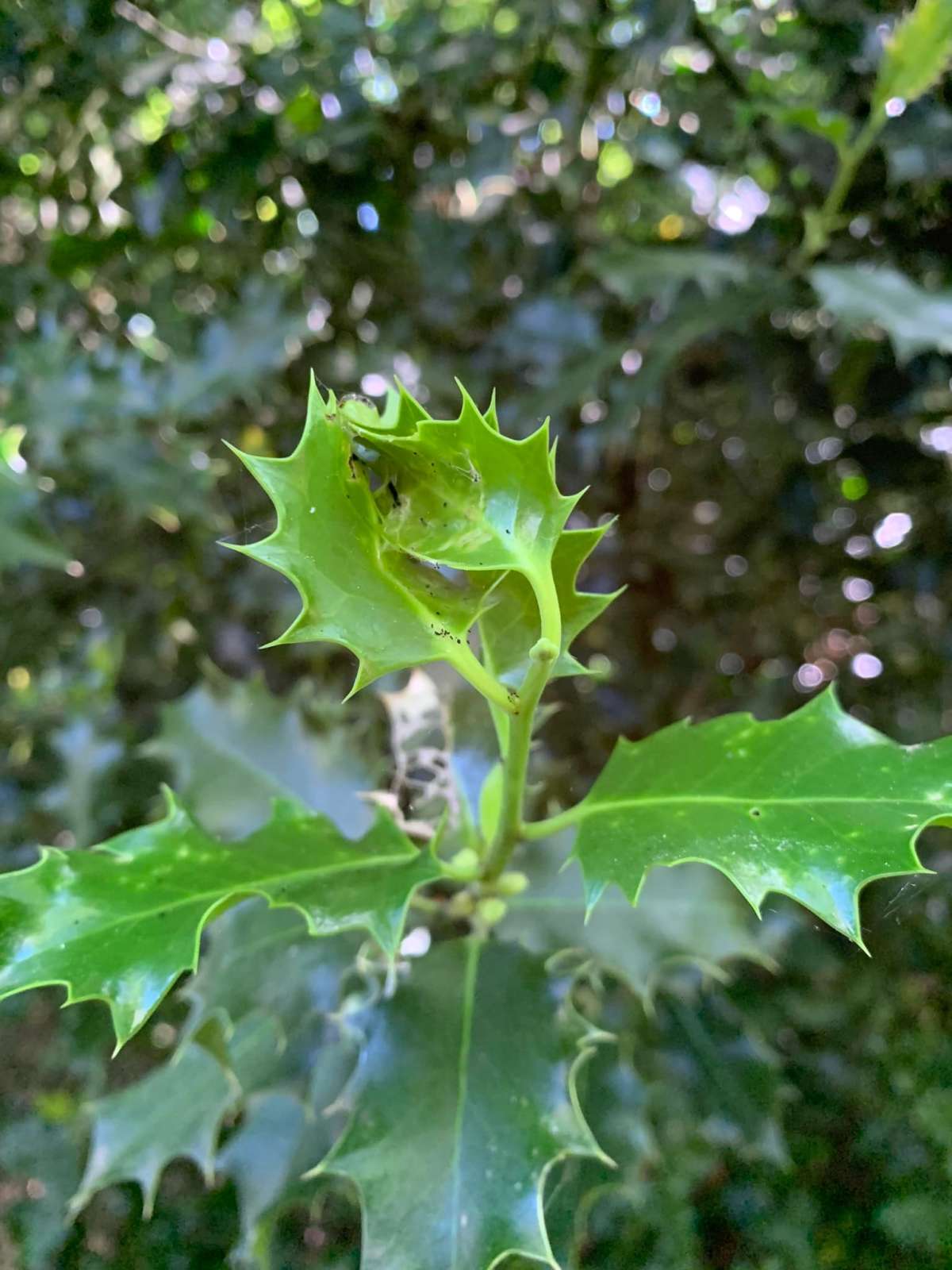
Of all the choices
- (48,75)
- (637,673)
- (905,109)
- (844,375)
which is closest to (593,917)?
(637,673)

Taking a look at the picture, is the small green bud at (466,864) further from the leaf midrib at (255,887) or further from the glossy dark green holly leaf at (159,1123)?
the glossy dark green holly leaf at (159,1123)

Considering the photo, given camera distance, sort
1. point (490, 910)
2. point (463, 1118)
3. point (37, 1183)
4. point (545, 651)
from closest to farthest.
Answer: point (545, 651) → point (463, 1118) → point (490, 910) → point (37, 1183)

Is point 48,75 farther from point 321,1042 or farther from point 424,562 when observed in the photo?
point 321,1042

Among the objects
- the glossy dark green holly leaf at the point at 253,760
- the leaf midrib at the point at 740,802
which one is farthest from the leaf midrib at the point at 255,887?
the glossy dark green holly leaf at the point at 253,760

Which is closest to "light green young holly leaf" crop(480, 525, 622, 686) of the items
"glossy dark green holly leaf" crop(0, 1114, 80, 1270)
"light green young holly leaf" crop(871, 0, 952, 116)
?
"light green young holly leaf" crop(871, 0, 952, 116)

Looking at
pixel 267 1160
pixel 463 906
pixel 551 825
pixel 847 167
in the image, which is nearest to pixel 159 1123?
pixel 267 1160

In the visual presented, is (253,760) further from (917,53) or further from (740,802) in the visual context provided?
(917,53)
